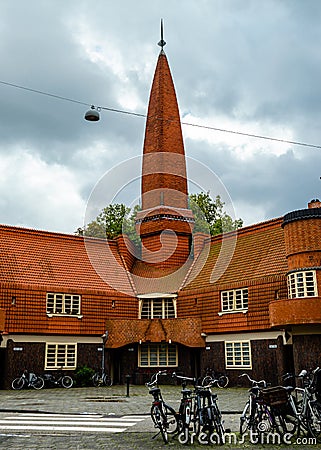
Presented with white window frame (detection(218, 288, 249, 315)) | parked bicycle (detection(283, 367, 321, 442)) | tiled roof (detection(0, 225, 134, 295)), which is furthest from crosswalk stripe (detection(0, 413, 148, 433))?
tiled roof (detection(0, 225, 134, 295))

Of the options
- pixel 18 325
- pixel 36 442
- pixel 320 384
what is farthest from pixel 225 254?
pixel 36 442

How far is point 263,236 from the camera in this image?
29.3m

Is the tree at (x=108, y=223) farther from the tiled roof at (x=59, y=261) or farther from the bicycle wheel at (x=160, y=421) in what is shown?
the bicycle wheel at (x=160, y=421)

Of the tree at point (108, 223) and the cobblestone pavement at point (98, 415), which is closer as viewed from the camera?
the cobblestone pavement at point (98, 415)

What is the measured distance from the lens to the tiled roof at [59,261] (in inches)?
1114

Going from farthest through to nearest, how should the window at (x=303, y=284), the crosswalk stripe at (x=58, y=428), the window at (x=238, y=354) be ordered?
the window at (x=238, y=354), the window at (x=303, y=284), the crosswalk stripe at (x=58, y=428)

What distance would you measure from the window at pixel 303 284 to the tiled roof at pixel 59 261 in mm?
10738

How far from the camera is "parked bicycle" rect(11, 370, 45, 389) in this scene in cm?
2536

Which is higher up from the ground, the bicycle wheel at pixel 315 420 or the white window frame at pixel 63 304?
the white window frame at pixel 63 304

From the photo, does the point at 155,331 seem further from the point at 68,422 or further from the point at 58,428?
the point at 58,428

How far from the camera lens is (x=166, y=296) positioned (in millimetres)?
30203

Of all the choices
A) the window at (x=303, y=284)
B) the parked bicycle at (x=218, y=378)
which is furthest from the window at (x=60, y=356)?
the window at (x=303, y=284)

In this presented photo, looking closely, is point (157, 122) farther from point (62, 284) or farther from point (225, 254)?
point (62, 284)

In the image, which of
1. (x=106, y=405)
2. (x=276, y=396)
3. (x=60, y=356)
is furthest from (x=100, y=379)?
(x=276, y=396)
